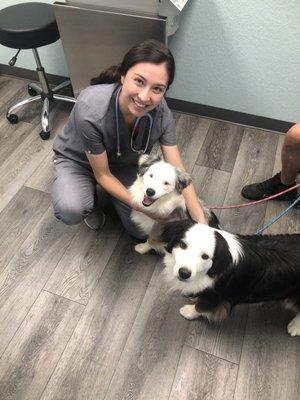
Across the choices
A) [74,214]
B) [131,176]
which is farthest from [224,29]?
[74,214]

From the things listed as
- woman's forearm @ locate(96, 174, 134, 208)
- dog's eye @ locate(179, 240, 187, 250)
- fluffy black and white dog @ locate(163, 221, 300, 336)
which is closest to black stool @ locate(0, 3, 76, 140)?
woman's forearm @ locate(96, 174, 134, 208)

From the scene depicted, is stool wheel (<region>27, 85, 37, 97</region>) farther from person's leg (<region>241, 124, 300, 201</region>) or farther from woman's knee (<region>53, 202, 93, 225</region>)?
person's leg (<region>241, 124, 300, 201</region>)

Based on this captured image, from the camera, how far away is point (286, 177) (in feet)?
6.57

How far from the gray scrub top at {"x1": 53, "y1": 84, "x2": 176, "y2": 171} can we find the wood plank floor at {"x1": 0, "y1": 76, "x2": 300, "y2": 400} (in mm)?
480

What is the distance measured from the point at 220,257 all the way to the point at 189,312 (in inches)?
21.4

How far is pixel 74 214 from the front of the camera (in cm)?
168

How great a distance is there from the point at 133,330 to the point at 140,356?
0.12 metres

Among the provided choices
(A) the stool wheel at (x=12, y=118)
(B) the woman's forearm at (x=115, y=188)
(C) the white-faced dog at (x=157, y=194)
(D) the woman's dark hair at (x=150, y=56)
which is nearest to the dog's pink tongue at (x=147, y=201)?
(C) the white-faced dog at (x=157, y=194)

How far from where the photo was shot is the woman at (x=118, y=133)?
1.27m

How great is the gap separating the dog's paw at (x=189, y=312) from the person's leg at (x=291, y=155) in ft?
3.24

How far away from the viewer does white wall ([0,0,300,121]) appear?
2.01 meters

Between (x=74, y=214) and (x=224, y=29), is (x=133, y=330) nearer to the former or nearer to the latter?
(x=74, y=214)

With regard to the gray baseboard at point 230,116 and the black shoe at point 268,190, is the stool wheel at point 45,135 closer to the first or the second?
the gray baseboard at point 230,116

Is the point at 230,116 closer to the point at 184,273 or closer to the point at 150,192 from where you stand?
the point at 150,192
